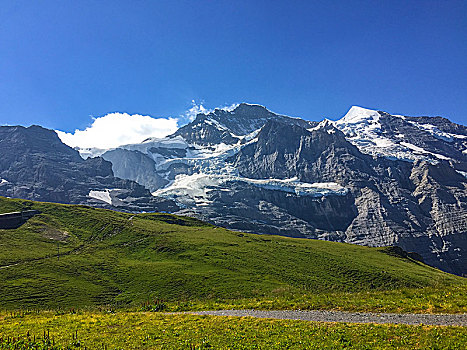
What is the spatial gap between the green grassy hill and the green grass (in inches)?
298

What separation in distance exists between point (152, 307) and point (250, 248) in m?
77.7

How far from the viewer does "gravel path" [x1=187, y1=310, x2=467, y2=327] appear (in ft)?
83.2

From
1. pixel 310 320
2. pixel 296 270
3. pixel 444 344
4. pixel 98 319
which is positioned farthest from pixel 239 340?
pixel 296 270

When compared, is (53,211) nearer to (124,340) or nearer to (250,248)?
(250,248)

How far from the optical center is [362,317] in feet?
94.2

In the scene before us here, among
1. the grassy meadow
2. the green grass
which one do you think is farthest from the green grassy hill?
the green grass

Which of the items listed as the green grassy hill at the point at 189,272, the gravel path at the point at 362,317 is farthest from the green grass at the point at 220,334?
the green grassy hill at the point at 189,272

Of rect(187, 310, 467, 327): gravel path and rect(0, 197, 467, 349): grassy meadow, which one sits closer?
rect(187, 310, 467, 327): gravel path

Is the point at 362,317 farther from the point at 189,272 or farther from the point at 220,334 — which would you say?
the point at 189,272

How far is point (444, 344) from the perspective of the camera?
802 inches

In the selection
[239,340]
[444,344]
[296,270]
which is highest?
[444,344]

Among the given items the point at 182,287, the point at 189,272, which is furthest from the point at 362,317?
the point at 189,272

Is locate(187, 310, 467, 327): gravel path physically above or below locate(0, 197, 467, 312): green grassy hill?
above

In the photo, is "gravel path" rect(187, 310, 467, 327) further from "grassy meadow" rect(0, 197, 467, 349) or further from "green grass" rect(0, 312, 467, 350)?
"green grass" rect(0, 312, 467, 350)
